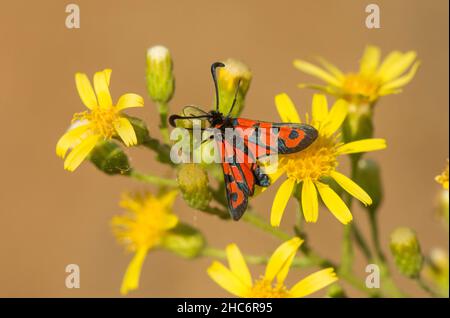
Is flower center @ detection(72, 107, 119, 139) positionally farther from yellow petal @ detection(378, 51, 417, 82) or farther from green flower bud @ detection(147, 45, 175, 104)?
yellow petal @ detection(378, 51, 417, 82)

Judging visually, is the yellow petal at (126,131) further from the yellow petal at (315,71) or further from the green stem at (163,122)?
the yellow petal at (315,71)

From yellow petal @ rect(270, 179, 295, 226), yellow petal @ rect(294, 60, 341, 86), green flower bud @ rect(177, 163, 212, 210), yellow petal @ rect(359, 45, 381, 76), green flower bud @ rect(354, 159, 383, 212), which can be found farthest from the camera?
yellow petal @ rect(359, 45, 381, 76)

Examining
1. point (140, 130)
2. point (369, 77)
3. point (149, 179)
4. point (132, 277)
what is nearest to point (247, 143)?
point (140, 130)

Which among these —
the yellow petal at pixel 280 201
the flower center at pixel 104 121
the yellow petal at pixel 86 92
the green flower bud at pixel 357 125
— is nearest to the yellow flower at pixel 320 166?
the yellow petal at pixel 280 201

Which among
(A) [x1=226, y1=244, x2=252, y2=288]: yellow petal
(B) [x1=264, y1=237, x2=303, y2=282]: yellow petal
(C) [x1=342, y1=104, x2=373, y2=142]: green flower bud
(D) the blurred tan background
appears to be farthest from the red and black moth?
(D) the blurred tan background

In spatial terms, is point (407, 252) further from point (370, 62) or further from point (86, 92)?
point (86, 92)

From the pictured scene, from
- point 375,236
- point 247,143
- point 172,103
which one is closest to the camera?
point 247,143

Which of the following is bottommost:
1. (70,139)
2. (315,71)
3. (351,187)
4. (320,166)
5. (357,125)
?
(351,187)
